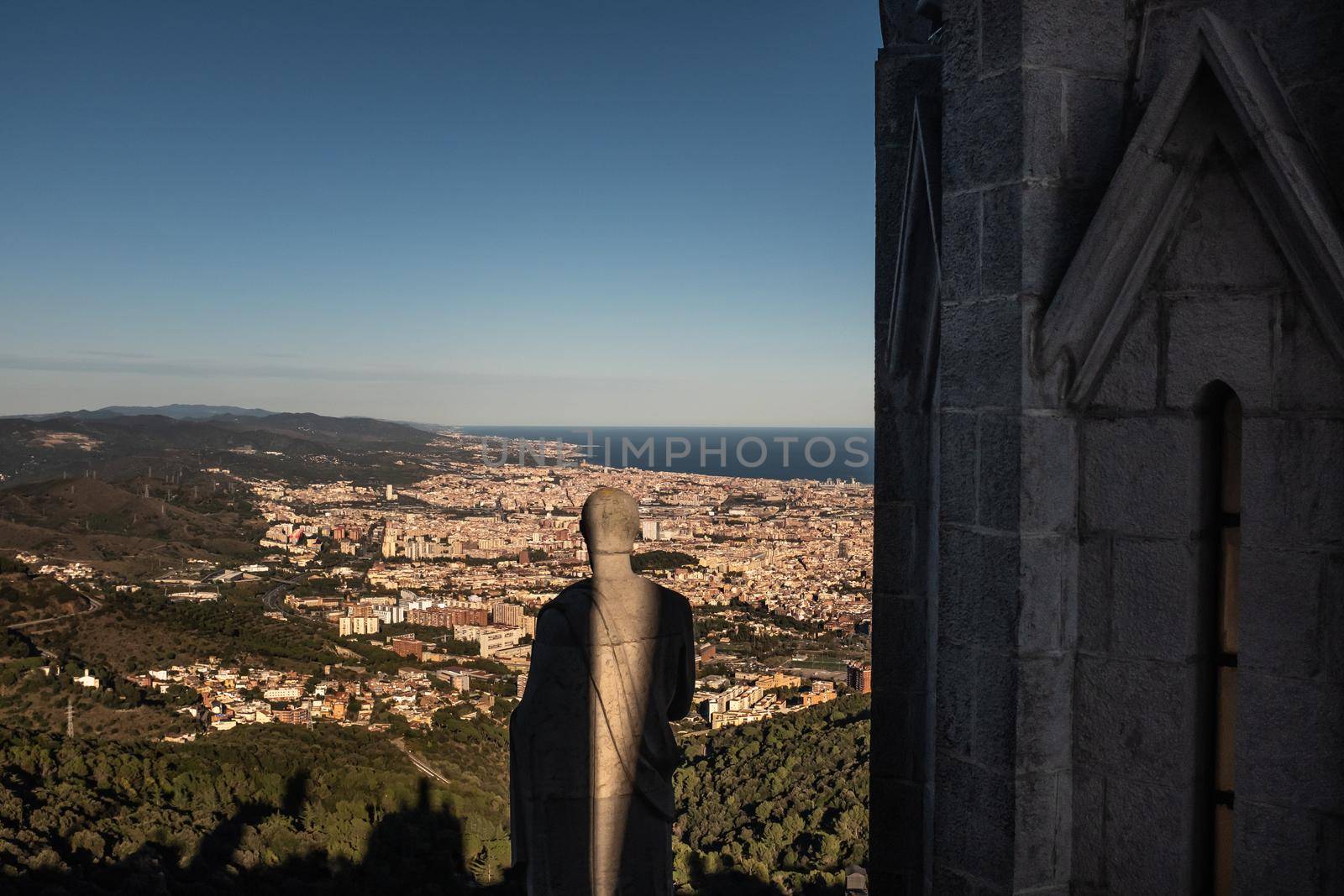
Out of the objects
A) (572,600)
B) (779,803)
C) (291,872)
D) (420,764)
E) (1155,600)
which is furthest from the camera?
(420,764)

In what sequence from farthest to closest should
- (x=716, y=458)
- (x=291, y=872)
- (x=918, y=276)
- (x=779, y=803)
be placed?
(x=716, y=458) < (x=779, y=803) < (x=291, y=872) < (x=918, y=276)

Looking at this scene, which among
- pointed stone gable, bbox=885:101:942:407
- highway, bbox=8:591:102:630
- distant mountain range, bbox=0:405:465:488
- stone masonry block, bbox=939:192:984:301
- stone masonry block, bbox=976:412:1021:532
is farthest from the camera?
distant mountain range, bbox=0:405:465:488

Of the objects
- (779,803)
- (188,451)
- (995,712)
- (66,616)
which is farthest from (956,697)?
(188,451)

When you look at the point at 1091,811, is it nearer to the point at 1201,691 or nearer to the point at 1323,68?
the point at 1201,691

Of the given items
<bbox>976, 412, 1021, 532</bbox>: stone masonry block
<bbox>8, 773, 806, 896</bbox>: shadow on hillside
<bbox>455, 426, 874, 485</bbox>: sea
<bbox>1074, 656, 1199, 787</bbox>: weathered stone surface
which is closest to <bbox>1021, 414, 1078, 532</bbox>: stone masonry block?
<bbox>976, 412, 1021, 532</bbox>: stone masonry block

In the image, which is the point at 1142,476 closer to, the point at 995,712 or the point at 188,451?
the point at 995,712

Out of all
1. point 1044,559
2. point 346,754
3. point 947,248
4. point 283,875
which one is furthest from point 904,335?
point 346,754

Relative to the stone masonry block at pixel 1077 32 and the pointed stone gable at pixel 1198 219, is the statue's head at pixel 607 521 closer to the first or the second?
the pointed stone gable at pixel 1198 219

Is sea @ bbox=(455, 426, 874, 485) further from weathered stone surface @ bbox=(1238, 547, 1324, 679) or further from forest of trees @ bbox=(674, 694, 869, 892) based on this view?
weathered stone surface @ bbox=(1238, 547, 1324, 679)

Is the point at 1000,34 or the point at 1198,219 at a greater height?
the point at 1000,34
